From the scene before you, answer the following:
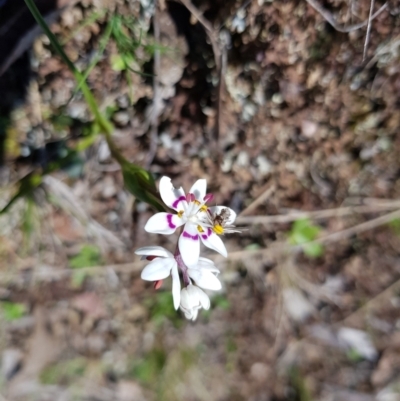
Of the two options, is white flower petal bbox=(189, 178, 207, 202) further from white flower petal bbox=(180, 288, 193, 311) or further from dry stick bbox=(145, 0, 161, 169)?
dry stick bbox=(145, 0, 161, 169)

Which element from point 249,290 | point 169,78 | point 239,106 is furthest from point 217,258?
point 169,78

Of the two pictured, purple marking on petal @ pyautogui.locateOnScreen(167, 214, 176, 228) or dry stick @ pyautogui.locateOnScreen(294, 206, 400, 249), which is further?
dry stick @ pyautogui.locateOnScreen(294, 206, 400, 249)

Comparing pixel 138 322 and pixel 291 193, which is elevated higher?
pixel 291 193

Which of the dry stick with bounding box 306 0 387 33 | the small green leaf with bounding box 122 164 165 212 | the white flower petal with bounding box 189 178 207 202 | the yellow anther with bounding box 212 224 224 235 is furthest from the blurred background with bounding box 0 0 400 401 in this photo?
the yellow anther with bounding box 212 224 224 235

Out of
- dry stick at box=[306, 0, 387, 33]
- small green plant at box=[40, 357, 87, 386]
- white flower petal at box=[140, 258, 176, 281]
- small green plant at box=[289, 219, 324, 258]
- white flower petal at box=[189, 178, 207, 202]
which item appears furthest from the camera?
small green plant at box=[40, 357, 87, 386]

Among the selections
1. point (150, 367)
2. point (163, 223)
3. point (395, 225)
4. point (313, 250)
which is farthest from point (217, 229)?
point (150, 367)

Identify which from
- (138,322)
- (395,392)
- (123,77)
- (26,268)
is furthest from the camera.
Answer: (395,392)

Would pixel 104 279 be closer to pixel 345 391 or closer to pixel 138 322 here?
pixel 138 322
